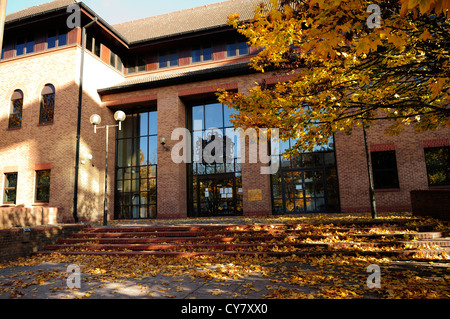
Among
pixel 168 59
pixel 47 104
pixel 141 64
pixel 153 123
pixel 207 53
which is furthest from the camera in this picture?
pixel 141 64

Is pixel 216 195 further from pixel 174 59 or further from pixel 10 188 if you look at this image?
pixel 10 188

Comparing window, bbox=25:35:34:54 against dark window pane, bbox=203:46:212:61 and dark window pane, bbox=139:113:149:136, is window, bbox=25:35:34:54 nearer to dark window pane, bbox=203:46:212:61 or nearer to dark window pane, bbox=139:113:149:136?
dark window pane, bbox=139:113:149:136

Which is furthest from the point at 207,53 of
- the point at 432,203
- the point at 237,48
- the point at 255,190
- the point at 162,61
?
the point at 432,203

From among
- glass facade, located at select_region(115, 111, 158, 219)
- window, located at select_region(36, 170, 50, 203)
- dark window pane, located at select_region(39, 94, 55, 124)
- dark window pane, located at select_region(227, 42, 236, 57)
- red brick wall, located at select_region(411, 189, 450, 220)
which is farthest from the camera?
dark window pane, located at select_region(227, 42, 236, 57)

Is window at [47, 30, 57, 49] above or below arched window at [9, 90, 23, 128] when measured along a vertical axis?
above

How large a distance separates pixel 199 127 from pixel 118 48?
336 inches

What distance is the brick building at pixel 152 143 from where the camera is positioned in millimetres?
15016

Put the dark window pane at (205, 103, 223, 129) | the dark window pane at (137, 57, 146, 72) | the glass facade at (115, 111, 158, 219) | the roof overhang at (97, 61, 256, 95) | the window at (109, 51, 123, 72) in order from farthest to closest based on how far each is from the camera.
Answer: the dark window pane at (137, 57, 146, 72), the window at (109, 51, 123, 72), the glass facade at (115, 111, 158, 219), the dark window pane at (205, 103, 223, 129), the roof overhang at (97, 61, 256, 95)

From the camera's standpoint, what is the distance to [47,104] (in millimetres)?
A: 17344

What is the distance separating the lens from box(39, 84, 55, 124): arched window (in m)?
17.2

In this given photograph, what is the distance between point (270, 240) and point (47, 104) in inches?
636

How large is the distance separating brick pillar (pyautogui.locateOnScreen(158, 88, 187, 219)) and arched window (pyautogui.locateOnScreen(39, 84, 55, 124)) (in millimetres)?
6367

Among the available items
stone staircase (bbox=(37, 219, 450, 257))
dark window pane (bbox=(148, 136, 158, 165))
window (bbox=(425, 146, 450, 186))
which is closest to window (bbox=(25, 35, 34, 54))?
dark window pane (bbox=(148, 136, 158, 165))
